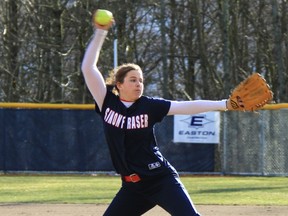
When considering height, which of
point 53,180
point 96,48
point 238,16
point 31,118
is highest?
point 238,16

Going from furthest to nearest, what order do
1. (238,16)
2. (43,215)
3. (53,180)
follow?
(238,16) < (53,180) < (43,215)

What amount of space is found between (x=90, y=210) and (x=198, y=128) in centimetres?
854

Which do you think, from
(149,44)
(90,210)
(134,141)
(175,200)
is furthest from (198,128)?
(175,200)

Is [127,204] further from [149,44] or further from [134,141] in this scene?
[149,44]

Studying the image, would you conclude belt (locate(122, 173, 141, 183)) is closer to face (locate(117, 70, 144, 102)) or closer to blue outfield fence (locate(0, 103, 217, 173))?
face (locate(117, 70, 144, 102))

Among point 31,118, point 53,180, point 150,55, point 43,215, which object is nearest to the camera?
point 43,215

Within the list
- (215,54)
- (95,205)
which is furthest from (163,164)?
(215,54)

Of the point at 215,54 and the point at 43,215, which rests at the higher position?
the point at 215,54

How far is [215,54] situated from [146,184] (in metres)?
24.2

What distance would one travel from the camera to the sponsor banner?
727 inches

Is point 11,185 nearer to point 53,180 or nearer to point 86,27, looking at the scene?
point 53,180

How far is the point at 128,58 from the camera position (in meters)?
26.7

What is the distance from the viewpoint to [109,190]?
1360 cm

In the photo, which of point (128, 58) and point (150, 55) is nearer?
Result: point (128, 58)
